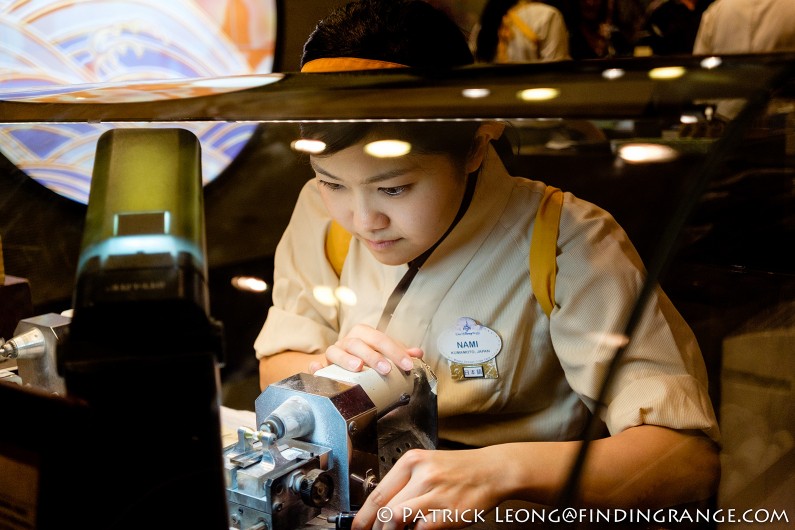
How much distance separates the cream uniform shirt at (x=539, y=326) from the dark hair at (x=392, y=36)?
8.3 inches

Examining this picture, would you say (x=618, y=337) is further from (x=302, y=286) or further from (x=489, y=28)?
(x=489, y=28)

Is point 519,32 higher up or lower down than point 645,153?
higher up

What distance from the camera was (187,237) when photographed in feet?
2.28

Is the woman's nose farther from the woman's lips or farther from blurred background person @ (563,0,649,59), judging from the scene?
blurred background person @ (563,0,649,59)

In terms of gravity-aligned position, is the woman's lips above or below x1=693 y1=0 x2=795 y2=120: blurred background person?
below

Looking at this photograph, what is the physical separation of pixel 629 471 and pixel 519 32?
201cm

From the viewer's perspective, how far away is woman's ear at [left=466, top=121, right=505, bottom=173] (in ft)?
2.72

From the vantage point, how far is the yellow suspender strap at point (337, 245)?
1088 millimetres

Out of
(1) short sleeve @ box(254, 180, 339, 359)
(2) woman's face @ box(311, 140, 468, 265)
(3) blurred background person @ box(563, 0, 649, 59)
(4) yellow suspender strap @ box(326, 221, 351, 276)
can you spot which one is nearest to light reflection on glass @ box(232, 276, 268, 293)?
(1) short sleeve @ box(254, 180, 339, 359)

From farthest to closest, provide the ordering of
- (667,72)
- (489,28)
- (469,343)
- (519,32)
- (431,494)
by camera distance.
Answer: (519,32), (489,28), (469,343), (431,494), (667,72)

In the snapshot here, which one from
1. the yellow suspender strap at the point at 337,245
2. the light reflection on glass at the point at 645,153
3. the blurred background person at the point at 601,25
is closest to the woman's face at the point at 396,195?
the yellow suspender strap at the point at 337,245

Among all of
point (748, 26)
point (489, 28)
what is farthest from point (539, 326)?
point (489, 28)

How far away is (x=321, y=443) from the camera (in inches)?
33.1

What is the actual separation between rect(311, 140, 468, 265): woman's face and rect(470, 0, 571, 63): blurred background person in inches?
60.2
